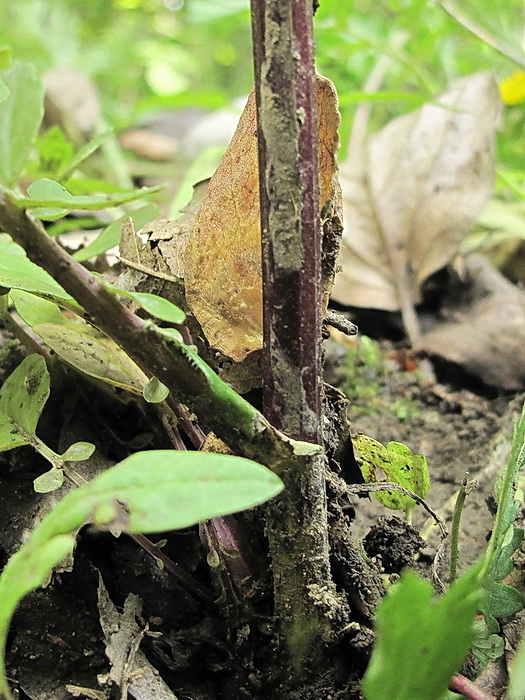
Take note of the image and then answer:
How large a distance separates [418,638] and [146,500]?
16cm

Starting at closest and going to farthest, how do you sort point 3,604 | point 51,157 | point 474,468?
point 3,604, point 474,468, point 51,157

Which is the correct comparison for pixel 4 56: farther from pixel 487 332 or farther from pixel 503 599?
pixel 487 332

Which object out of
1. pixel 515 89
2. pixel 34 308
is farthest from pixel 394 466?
pixel 515 89

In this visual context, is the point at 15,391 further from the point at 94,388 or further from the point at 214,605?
the point at 214,605

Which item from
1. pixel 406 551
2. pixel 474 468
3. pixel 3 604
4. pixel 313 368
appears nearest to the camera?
pixel 3 604

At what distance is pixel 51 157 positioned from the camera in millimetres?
1125

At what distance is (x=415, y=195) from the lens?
1.22 meters

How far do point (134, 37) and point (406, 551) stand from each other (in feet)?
12.8

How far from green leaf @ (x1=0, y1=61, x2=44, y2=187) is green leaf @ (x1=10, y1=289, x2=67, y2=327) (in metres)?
0.12

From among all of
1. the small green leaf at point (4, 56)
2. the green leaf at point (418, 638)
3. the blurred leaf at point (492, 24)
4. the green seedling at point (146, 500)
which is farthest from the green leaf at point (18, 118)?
the blurred leaf at point (492, 24)

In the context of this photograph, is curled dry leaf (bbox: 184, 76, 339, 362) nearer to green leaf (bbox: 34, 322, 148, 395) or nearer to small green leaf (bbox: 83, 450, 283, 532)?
green leaf (bbox: 34, 322, 148, 395)

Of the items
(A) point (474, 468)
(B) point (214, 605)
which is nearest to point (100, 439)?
(B) point (214, 605)

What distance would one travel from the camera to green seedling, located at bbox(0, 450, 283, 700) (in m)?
0.31

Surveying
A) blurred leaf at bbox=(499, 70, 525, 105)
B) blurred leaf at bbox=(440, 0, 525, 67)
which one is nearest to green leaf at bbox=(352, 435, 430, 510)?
blurred leaf at bbox=(440, 0, 525, 67)
